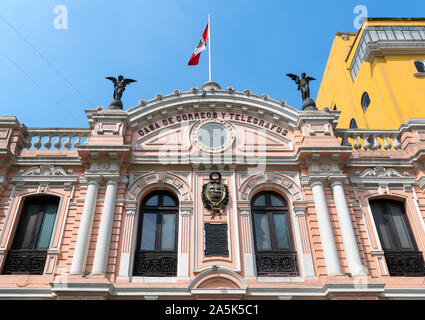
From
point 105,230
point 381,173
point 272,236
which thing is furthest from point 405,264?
point 105,230

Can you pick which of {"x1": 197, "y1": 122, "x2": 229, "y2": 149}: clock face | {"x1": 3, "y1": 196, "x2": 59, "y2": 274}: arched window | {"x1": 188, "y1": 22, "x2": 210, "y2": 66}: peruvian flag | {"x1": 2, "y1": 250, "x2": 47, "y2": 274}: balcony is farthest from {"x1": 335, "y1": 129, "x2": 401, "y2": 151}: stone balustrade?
{"x1": 2, "y1": 250, "x2": 47, "y2": 274}: balcony

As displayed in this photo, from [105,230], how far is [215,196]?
3.43 metres

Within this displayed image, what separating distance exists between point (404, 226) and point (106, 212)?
30.2 feet

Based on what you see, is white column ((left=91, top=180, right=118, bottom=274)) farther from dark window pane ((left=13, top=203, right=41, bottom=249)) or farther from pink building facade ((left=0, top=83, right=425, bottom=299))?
dark window pane ((left=13, top=203, right=41, bottom=249))

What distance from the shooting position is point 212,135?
13.2 m

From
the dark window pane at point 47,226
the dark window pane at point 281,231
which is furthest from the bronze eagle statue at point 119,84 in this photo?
the dark window pane at point 281,231

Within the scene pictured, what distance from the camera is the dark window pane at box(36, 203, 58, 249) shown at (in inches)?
433

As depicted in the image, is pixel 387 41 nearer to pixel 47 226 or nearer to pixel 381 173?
pixel 381 173

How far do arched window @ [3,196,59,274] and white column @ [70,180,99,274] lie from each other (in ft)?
3.76

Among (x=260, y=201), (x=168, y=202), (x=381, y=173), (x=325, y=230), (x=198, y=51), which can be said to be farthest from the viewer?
(x=198, y=51)

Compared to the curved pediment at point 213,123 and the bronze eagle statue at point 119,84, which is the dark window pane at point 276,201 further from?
the bronze eagle statue at point 119,84

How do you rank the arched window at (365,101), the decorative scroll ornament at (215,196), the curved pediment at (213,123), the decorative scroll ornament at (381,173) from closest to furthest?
the decorative scroll ornament at (215,196) < the decorative scroll ornament at (381,173) < the curved pediment at (213,123) < the arched window at (365,101)

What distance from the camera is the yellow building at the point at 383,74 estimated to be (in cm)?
1542
